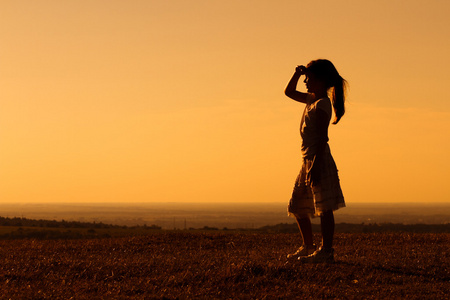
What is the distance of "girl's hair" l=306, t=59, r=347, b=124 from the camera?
10.4 m

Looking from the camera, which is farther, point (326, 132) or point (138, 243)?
point (138, 243)

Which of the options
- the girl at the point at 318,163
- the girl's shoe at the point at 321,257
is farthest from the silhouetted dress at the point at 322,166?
the girl's shoe at the point at 321,257

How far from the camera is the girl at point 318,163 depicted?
10109 millimetres

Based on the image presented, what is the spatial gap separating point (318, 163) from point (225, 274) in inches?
89.9

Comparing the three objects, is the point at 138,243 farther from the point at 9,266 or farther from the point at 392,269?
the point at 392,269

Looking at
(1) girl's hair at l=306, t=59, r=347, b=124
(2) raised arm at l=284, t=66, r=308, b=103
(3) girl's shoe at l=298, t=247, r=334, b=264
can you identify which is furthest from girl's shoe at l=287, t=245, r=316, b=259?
(2) raised arm at l=284, t=66, r=308, b=103

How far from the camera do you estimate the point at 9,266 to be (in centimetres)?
1080

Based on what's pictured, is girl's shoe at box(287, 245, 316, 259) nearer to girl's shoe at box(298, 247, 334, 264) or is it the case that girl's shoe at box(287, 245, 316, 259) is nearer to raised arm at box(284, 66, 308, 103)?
girl's shoe at box(298, 247, 334, 264)

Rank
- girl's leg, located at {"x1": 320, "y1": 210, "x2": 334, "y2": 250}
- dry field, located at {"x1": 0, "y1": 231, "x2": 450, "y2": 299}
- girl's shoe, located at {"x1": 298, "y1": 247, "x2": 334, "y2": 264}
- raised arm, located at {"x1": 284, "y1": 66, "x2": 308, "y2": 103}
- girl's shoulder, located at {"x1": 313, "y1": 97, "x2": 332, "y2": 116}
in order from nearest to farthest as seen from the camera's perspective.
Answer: dry field, located at {"x1": 0, "y1": 231, "x2": 450, "y2": 299}
girl's shoulder, located at {"x1": 313, "y1": 97, "x2": 332, "y2": 116}
girl's leg, located at {"x1": 320, "y1": 210, "x2": 334, "y2": 250}
girl's shoe, located at {"x1": 298, "y1": 247, "x2": 334, "y2": 264}
raised arm, located at {"x1": 284, "y1": 66, "x2": 308, "y2": 103}

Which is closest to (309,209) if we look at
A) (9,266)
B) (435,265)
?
(435,265)

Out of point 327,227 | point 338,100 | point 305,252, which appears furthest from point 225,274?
point 338,100

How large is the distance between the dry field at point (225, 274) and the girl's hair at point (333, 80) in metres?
2.49

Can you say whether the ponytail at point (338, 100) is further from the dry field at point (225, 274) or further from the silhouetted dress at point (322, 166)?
the dry field at point (225, 274)

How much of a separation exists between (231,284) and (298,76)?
395 cm
